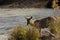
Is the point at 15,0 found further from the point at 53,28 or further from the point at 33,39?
the point at 33,39

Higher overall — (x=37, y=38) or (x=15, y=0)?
(x=37, y=38)

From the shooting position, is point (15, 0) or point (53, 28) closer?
point (53, 28)

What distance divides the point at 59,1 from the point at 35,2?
2.63m

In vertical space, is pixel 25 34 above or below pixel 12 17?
above

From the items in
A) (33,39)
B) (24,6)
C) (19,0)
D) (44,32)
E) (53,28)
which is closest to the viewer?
(33,39)

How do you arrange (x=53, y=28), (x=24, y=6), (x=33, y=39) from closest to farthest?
(x=33, y=39)
(x=53, y=28)
(x=24, y=6)

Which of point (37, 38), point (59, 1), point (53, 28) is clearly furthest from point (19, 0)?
point (37, 38)

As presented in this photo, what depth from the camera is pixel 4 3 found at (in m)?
26.9

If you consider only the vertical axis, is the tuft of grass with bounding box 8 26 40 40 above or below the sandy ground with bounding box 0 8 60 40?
above

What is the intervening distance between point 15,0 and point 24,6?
2302 millimetres

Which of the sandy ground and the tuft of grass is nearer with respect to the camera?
the tuft of grass

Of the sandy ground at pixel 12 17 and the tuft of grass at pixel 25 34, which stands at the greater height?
the tuft of grass at pixel 25 34

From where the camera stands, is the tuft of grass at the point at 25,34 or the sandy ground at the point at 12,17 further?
the sandy ground at the point at 12,17

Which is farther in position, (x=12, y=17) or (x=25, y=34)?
(x=12, y=17)
